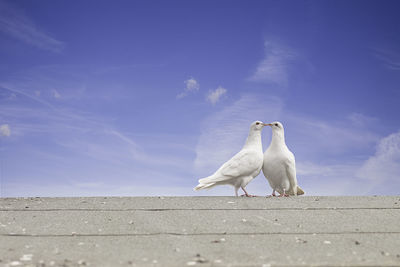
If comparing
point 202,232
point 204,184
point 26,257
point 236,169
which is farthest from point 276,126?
point 26,257

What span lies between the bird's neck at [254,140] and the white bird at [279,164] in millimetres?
265

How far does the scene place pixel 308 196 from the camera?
8062mm

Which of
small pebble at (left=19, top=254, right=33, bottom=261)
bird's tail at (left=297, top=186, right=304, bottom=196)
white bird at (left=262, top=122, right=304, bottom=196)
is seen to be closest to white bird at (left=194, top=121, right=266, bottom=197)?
white bird at (left=262, top=122, right=304, bottom=196)

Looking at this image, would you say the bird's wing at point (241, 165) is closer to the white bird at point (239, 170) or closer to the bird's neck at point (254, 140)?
the white bird at point (239, 170)

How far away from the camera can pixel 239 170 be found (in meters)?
7.55

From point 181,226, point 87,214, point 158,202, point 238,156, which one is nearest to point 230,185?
point 238,156

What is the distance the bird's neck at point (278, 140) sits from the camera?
7934mm

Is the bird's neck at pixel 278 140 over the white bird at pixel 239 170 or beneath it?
over

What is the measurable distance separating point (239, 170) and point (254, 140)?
0.74m

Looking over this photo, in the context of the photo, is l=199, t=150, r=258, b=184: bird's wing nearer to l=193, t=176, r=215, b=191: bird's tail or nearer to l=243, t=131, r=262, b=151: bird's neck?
l=193, t=176, r=215, b=191: bird's tail

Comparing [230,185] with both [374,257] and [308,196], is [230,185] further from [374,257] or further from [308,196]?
[374,257]

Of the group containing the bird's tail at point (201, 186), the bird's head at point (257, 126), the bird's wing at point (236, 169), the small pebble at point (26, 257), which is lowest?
the small pebble at point (26, 257)

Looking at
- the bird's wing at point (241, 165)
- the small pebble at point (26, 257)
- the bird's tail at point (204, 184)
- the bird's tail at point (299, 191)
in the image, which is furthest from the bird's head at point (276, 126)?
the small pebble at point (26, 257)

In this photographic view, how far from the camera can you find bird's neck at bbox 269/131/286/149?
26.0 feet
